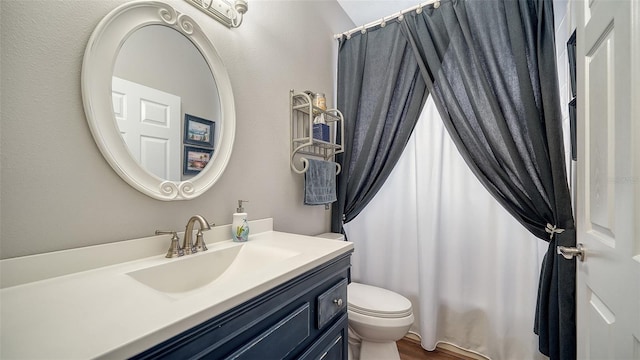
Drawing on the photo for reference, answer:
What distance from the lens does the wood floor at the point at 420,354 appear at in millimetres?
1610

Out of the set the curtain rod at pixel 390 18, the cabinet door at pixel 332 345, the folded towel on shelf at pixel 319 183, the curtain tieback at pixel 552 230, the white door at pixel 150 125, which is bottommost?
the cabinet door at pixel 332 345

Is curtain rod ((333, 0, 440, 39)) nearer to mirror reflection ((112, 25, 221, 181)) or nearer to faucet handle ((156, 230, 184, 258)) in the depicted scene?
mirror reflection ((112, 25, 221, 181))

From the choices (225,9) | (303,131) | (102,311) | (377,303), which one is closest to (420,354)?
(377,303)

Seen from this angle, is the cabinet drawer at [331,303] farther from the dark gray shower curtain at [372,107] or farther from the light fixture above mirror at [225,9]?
the light fixture above mirror at [225,9]

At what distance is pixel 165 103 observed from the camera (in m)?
0.91

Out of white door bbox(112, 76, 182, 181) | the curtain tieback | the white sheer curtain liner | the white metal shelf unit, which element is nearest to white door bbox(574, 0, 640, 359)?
the curtain tieback

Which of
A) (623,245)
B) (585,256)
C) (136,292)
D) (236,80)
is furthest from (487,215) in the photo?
A: (136,292)

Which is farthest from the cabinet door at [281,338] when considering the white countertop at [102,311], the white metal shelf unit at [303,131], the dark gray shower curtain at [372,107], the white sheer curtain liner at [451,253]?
the white sheer curtain liner at [451,253]

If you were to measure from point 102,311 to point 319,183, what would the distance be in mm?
1159

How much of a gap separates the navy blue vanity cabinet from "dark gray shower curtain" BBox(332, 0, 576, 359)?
1022 mm

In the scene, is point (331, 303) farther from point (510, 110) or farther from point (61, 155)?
point (510, 110)

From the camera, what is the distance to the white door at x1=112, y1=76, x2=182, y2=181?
0.80m

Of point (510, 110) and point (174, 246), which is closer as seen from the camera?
point (174, 246)

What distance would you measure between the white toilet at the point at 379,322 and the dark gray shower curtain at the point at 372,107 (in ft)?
1.87
